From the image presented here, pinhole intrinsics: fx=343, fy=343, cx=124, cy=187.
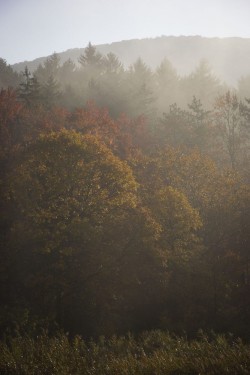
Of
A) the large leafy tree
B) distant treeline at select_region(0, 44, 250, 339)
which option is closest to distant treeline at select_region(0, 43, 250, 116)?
the large leafy tree

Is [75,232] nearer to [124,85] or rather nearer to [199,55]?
[124,85]

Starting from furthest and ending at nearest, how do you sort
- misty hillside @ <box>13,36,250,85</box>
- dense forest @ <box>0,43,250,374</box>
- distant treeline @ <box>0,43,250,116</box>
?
misty hillside @ <box>13,36,250,85</box> → distant treeline @ <box>0,43,250,116</box> → dense forest @ <box>0,43,250,374</box>

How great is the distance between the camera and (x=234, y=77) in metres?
133

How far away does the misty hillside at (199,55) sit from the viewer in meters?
139

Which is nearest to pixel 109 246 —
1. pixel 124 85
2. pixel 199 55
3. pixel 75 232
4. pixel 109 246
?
pixel 109 246

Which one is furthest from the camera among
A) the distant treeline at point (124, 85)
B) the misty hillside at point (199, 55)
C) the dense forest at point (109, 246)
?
the misty hillside at point (199, 55)

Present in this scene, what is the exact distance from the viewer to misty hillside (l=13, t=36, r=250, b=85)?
13912 cm

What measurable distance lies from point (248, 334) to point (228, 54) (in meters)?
153

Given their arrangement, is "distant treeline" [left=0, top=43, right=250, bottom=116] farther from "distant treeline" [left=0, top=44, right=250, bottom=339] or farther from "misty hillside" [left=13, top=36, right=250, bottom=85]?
"misty hillside" [left=13, top=36, right=250, bottom=85]

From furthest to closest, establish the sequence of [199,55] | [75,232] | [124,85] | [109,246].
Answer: [199,55], [124,85], [109,246], [75,232]

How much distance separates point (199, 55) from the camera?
171250mm

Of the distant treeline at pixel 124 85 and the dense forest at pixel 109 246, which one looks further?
the distant treeline at pixel 124 85

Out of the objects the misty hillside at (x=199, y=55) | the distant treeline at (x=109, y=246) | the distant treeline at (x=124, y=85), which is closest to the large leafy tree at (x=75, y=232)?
the distant treeline at (x=109, y=246)

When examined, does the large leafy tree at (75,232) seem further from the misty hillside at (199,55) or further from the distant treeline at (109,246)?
the misty hillside at (199,55)
